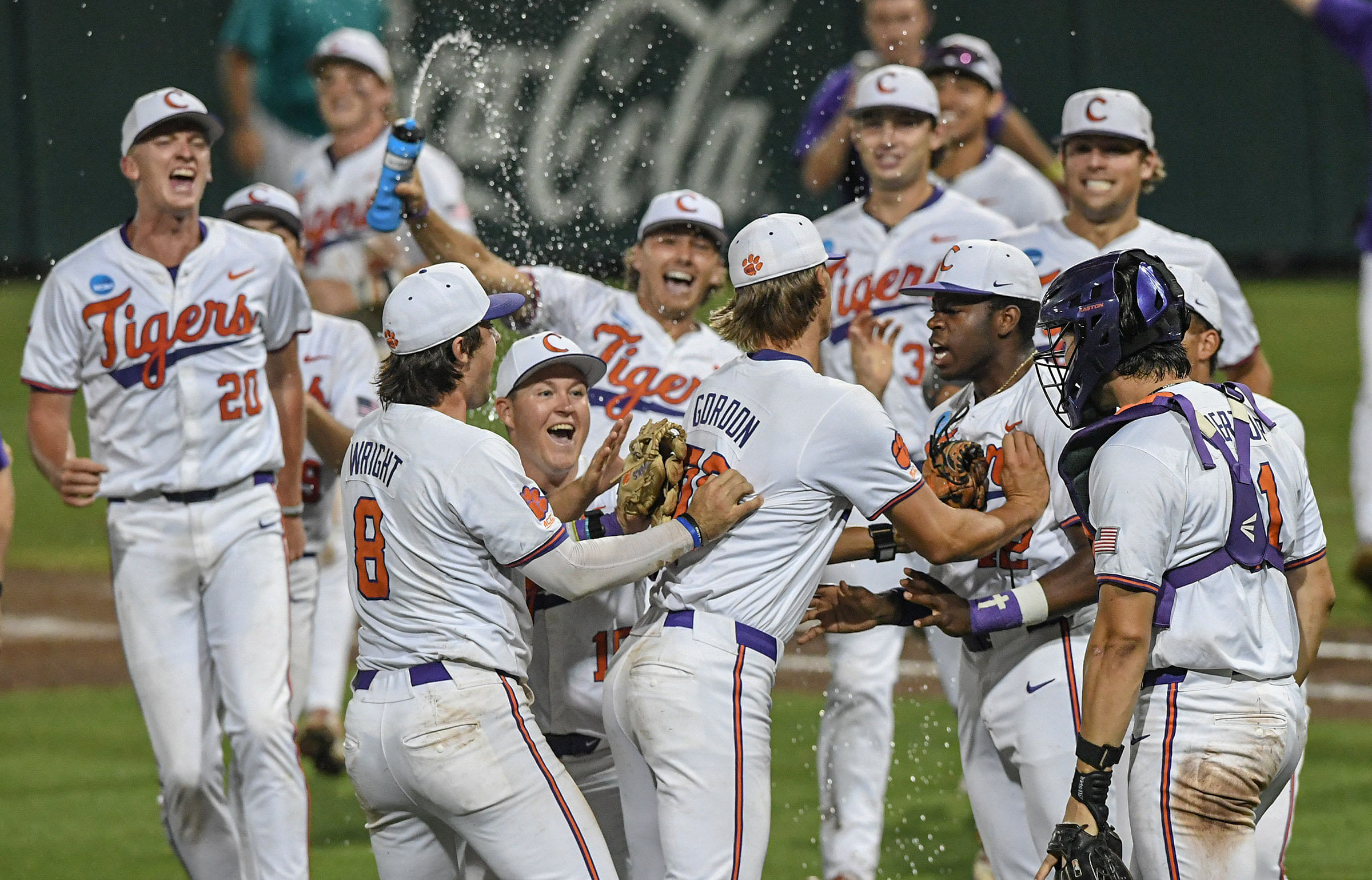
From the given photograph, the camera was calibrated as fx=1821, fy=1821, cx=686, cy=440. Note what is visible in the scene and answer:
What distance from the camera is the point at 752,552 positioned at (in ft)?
15.0

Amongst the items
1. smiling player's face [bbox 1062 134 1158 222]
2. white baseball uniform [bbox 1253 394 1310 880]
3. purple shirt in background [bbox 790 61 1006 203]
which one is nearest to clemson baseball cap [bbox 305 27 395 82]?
purple shirt in background [bbox 790 61 1006 203]

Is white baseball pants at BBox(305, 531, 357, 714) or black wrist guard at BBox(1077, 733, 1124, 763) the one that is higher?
black wrist guard at BBox(1077, 733, 1124, 763)

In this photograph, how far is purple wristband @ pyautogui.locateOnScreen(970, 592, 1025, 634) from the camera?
4.71 meters

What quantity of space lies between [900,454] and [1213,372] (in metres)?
1.35

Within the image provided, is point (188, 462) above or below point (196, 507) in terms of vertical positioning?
above

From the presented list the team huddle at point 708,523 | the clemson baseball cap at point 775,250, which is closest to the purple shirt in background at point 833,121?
the team huddle at point 708,523

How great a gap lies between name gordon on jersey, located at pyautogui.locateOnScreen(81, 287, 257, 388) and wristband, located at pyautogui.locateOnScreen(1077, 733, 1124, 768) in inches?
135

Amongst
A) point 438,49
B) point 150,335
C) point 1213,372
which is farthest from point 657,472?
point 438,49

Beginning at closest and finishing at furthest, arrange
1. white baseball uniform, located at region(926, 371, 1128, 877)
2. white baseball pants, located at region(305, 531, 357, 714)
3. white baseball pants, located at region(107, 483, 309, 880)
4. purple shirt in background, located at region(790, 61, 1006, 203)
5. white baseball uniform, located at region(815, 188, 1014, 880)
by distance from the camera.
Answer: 1. white baseball uniform, located at region(926, 371, 1128, 877)
2. white baseball pants, located at region(107, 483, 309, 880)
3. white baseball uniform, located at region(815, 188, 1014, 880)
4. white baseball pants, located at region(305, 531, 357, 714)
5. purple shirt in background, located at region(790, 61, 1006, 203)

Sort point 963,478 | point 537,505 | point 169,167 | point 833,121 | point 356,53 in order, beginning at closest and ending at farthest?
point 537,505, point 963,478, point 169,167, point 356,53, point 833,121

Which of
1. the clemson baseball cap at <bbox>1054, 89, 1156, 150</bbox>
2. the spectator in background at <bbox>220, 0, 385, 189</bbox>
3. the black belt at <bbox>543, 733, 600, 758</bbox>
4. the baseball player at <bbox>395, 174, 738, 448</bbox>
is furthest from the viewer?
the spectator in background at <bbox>220, 0, 385, 189</bbox>

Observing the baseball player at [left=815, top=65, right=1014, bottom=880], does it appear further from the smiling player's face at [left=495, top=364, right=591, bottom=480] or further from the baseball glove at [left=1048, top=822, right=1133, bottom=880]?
the baseball glove at [left=1048, top=822, right=1133, bottom=880]

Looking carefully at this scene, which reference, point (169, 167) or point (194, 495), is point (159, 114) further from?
point (194, 495)

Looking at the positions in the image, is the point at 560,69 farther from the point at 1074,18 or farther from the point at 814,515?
the point at 814,515
